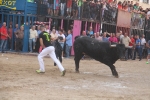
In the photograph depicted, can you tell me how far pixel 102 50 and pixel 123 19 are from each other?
15.2 metres

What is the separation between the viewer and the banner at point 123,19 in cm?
2827

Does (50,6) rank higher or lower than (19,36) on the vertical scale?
higher

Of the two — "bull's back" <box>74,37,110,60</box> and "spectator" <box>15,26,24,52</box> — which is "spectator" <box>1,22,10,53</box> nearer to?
"spectator" <box>15,26,24,52</box>

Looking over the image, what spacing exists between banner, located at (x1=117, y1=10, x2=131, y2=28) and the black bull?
13814 mm

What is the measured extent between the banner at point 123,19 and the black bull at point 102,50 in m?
13.8

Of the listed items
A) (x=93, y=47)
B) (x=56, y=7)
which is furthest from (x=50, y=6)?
(x=93, y=47)

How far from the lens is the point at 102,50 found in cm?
1420

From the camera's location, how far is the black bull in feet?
45.9

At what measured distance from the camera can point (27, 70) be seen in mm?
13883

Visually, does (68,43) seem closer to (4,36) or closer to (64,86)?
(4,36)

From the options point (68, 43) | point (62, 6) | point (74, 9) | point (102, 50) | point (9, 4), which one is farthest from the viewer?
point (74, 9)

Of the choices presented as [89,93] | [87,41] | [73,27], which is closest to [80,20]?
[73,27]

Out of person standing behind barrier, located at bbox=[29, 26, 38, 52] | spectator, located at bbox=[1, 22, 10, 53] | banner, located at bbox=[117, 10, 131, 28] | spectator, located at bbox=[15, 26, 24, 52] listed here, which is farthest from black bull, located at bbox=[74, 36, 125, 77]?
banner, located at bbox=[117, 10, 131, 28]

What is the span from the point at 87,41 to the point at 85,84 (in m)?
3.43
